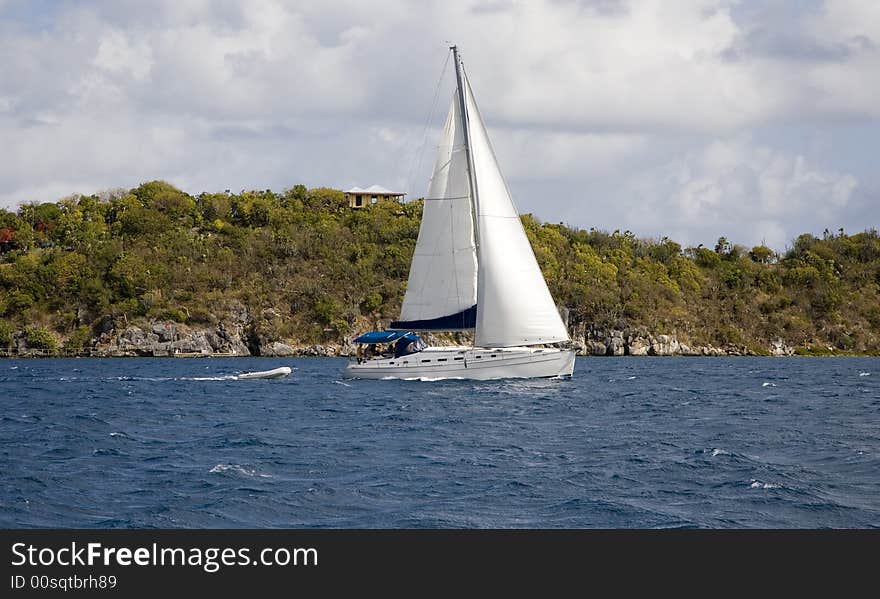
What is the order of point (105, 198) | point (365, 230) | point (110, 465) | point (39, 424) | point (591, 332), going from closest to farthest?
1. point (110, 465)
2. point (39, 424)
3. point (591, 332)
4. point (365, 230)
5. point (105, 198)

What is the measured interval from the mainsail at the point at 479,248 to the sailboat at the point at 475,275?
0.15 feet

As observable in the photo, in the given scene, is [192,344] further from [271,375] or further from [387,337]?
[387,337]

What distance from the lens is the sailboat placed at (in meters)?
51.7

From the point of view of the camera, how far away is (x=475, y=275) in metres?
53.3

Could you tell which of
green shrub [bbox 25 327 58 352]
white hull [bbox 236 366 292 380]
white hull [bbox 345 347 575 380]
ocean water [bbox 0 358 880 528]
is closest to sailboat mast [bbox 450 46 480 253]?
white hull [bbox 345 347 575 380]

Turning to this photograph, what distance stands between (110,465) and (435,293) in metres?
27.9

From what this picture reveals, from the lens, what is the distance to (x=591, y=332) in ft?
→ 371

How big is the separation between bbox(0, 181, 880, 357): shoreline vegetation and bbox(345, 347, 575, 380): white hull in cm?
4784

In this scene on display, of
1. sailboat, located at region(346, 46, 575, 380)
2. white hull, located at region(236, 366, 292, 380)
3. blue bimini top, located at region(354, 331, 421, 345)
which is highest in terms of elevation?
sailboat, located at region(346, 46, 575, 380)

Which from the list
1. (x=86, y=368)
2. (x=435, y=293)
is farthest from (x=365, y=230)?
(x=435, y=293)

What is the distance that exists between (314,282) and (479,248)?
6384 cm

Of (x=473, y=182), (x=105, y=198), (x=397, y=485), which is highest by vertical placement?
(x=105, y=198)

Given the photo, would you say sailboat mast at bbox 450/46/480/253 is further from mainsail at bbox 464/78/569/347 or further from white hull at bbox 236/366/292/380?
white hull at bbox 236/366/292/380
